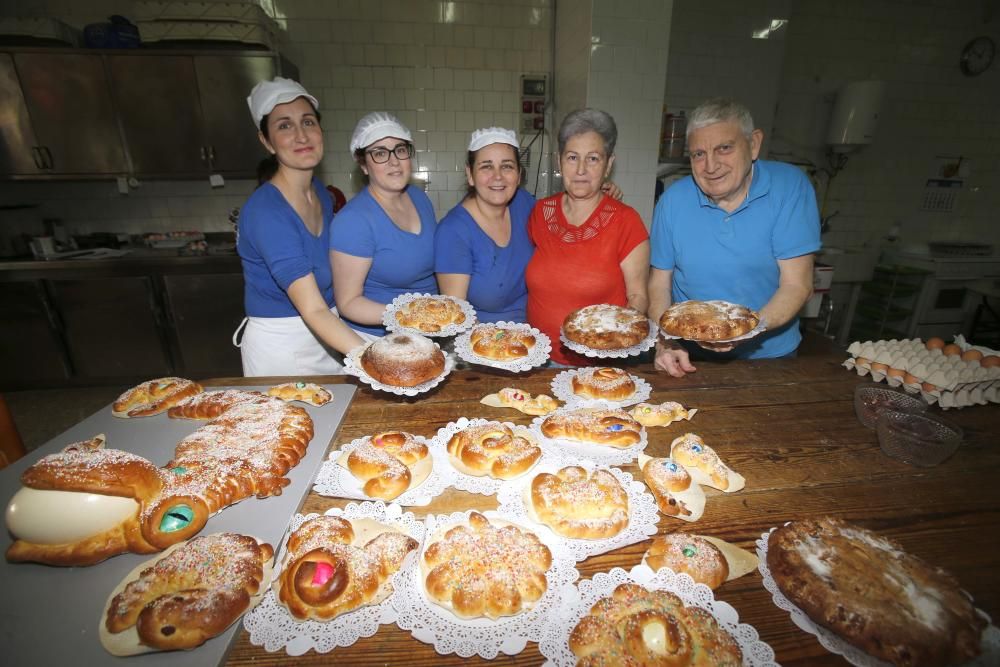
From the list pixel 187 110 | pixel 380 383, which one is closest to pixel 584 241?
pixel 380 383

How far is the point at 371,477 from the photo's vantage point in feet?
4.39

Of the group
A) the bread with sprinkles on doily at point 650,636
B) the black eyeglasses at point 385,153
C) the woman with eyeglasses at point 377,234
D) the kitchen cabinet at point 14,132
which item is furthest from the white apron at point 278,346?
the kitchen cabinet at point 14,132

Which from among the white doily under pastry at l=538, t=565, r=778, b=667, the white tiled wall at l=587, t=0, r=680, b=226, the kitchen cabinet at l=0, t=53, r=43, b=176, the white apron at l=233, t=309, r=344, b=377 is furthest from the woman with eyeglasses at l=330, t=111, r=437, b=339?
the kitchen cabinet at l=0, t=53, r=43, b=176

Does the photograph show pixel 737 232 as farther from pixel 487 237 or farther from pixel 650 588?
pixel 650 588

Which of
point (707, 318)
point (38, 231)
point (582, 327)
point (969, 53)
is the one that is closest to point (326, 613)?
point (582, 327)

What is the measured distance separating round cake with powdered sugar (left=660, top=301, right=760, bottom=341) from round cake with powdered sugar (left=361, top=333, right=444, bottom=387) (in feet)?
3.50

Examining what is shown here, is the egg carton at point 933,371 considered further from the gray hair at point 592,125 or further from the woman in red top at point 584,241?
the gray hair at point 592,125

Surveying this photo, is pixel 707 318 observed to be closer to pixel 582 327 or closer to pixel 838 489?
pixel 582 327

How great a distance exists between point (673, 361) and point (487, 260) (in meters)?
1.17

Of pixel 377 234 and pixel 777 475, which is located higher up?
pixel 377 234

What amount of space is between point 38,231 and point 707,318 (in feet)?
23.3

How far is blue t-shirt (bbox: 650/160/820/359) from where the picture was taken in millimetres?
2238

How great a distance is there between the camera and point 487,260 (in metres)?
2.56

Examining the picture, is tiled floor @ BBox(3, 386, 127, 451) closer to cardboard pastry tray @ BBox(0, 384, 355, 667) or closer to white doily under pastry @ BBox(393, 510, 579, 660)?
cardboard pastry tray @ BBox(0, 384, 355, 667)
